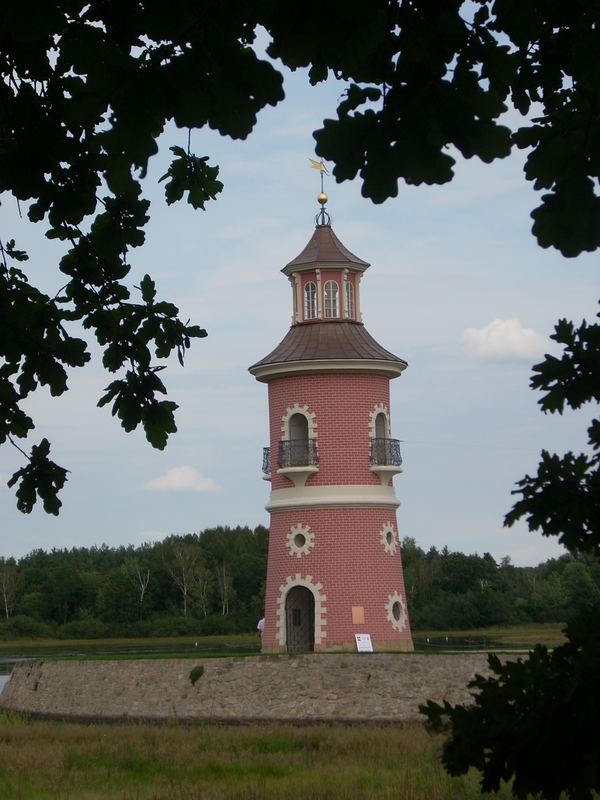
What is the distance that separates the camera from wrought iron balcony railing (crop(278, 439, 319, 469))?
24.9 meters

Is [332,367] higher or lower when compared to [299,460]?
higher

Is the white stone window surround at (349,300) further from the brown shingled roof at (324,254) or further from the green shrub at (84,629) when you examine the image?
the green shrub at (84,629)

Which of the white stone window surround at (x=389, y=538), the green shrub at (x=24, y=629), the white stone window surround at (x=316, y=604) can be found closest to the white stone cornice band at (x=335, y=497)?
the white stone window surround at (x=389, y=538)

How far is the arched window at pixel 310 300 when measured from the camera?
26031mm

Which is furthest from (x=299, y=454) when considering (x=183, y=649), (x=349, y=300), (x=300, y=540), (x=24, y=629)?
(x=24, y=629)

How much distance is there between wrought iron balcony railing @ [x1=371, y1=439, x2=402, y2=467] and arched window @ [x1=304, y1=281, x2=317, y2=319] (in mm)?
2735

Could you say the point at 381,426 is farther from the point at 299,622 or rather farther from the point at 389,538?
the point at 299,622

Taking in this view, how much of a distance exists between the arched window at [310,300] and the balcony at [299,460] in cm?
250

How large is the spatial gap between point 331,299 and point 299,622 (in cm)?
604

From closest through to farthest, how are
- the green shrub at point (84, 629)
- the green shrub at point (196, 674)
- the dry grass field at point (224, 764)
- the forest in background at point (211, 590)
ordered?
1. the dry grass field at point (224, 764)
2. the green shrub at point (196, 674)
3. the forest in background at point (211, 590)
4. the green shrub at point (84, 629)

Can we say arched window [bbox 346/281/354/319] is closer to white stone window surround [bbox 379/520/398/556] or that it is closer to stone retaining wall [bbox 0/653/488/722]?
white stone window surround [bbox 379/520/398/556]

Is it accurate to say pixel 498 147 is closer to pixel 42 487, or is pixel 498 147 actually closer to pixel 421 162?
pixel 421 162

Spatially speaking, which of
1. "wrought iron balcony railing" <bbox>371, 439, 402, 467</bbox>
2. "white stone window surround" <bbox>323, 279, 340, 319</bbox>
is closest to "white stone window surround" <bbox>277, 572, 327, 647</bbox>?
"wrought iron balcony railing" <bbox>371, 439, 402, 467</bbox>

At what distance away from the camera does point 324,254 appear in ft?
85.4
